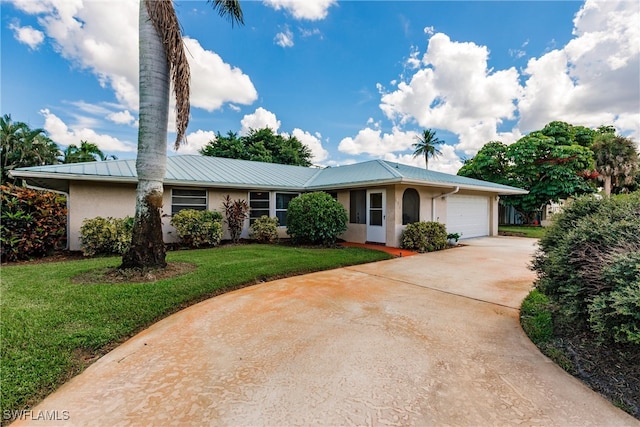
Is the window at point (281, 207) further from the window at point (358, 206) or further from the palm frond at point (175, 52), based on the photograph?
the palm frond at point (175, 52)

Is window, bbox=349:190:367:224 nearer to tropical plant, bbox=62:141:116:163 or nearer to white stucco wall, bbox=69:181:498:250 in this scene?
white stucco wall, bbox=69:181:498:250

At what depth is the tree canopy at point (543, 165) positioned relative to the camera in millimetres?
18391

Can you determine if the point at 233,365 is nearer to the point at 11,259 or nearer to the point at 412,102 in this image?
the point at 11,259

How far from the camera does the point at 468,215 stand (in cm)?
1408

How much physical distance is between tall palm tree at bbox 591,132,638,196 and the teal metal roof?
10717mm

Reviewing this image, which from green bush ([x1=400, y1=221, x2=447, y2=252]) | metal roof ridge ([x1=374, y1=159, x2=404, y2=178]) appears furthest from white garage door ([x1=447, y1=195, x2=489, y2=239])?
metal roof ridge ([x1=374, y1=159, x2=404, y2=178])

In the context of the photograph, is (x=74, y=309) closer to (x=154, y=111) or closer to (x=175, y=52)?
(x=154, y=111)

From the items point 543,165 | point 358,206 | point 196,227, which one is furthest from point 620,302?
point 543,165

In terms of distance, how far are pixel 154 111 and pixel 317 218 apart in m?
5.98

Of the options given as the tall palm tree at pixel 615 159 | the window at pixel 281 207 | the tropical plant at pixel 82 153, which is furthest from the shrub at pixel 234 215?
the tropical plant at pixel 82 153

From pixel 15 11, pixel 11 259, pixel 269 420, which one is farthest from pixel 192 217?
pixel 269 420

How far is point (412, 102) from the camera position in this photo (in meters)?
14.3

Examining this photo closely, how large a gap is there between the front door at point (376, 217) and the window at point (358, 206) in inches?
9.5

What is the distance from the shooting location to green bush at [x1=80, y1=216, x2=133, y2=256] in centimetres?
799
